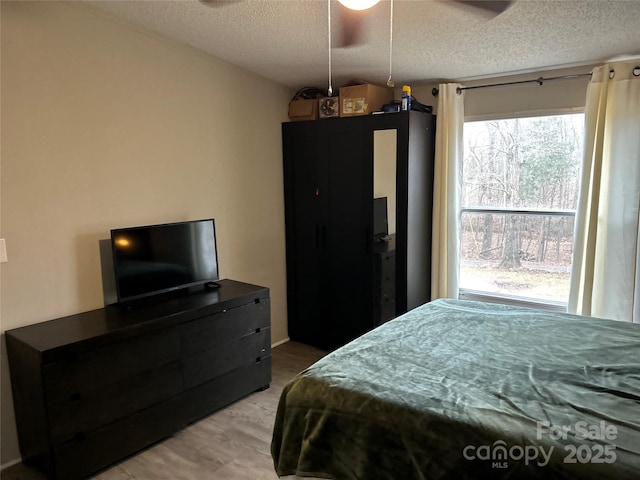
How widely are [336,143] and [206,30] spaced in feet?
4.33

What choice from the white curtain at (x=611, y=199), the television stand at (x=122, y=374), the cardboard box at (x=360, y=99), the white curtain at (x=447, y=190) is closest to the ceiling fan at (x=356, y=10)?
the cardboard box at (x=360, y=99)

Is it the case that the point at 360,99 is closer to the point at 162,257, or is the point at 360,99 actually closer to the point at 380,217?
the point at 380,217

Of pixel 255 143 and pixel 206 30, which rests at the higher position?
pixel 206 30

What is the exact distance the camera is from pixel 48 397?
2148 millimetres

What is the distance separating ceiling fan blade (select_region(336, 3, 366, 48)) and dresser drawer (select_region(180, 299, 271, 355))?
185 cm

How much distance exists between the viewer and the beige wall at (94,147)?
240 centimetres

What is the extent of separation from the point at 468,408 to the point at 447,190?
242 centimetres

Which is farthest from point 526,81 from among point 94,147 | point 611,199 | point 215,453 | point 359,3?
point 215,453

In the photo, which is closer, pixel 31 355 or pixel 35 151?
pixel 31 355

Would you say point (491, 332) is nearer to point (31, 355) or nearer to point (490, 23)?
point (490, 23)

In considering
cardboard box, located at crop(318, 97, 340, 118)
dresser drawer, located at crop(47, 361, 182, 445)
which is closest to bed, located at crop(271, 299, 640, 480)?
dresser drawer, located at crop(47, 361, 182, 445)

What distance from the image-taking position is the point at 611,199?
3.09 m

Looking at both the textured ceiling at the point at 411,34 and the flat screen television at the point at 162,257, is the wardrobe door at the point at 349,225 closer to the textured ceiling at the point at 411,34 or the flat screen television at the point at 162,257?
the textured ceiling at the point at 411,34

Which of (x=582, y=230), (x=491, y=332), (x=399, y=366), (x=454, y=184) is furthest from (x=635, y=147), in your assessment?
(x=399, y=366)
